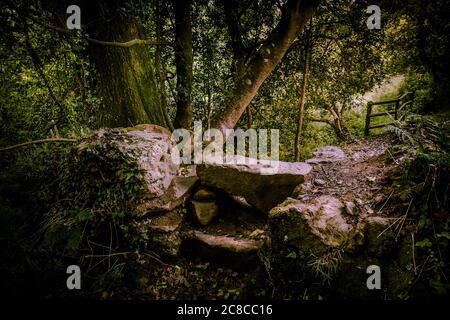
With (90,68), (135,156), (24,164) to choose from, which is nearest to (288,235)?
(135,156)

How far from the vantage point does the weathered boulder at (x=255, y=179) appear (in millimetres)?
3734

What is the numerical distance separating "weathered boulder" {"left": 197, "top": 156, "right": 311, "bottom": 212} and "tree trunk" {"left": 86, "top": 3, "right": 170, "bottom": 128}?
1.58 metres

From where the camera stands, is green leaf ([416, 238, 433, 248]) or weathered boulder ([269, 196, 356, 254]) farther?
weathered boulder ([269, 196, 356, 254])

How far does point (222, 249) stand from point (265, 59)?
402cm

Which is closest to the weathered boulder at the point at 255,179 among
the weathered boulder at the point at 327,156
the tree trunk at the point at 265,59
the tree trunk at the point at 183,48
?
the weathered boulder at the point at 327,156

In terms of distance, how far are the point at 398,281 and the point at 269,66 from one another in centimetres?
450

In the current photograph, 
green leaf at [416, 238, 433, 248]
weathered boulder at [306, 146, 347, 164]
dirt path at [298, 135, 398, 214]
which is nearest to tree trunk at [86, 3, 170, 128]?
dirt path at [298, 135, 398, 214]

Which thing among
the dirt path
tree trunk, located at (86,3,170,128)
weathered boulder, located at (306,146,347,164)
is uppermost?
tree trunk, located at (86,3,170,128)

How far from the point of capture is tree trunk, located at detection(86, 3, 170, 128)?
4145 millimetres

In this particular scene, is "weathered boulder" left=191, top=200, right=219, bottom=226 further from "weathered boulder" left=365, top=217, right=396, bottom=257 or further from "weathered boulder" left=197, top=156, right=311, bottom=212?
"weathered boulder" left=365, top=217, right=396, bottom=257

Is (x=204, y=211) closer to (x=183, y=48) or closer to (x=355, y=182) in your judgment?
(x=355, y=182)

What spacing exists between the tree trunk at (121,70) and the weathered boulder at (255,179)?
5.19 feet

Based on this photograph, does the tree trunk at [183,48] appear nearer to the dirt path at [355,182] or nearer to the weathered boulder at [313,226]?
the dirt path at [355,182]
